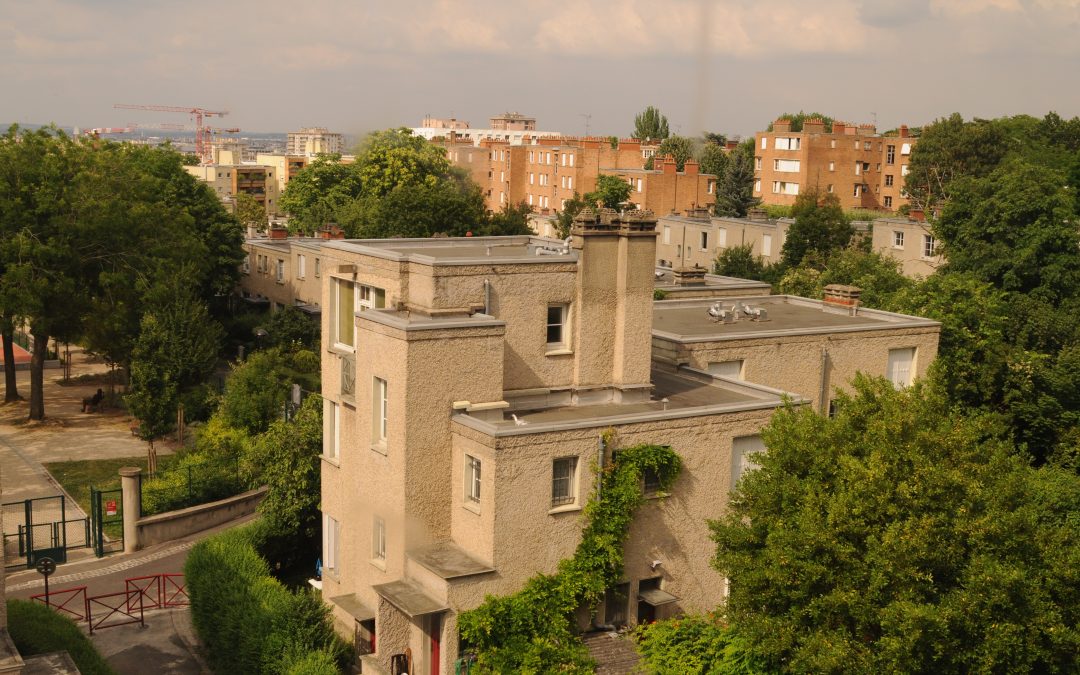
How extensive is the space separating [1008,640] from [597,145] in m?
98.1

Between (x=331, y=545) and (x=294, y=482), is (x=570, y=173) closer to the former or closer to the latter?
(x=294, y=482)

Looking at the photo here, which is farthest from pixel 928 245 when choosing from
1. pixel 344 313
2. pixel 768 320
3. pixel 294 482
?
pixel 344 313

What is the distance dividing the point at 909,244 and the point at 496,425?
45351mm

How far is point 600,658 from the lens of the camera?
24.3 metres

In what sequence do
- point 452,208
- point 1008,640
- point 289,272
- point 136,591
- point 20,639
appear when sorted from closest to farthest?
point 1008,640 < point 20,639 < point 136,591 < point 289,272 < point 452,208

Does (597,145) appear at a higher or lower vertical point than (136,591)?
higher

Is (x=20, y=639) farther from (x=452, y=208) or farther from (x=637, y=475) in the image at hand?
(x=452, y=208)

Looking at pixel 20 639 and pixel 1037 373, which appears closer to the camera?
pixel 20 639

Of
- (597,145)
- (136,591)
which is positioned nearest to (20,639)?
(136,591)

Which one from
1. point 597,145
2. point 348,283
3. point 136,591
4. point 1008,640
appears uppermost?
point 597,145

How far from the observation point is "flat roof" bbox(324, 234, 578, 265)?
26750 mm

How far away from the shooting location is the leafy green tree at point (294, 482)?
32.9 m

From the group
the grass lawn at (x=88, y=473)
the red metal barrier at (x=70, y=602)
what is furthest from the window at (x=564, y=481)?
the grass lawn at (x=88, y=473)

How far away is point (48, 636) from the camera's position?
2409 cm
